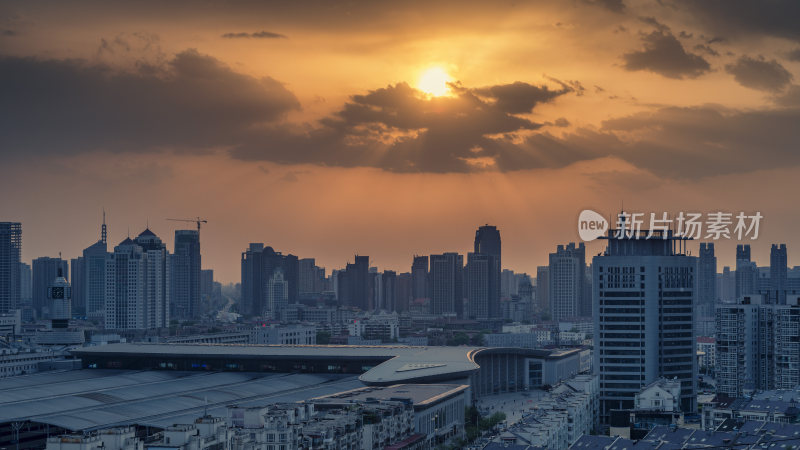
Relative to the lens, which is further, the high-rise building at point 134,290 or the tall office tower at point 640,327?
the high-rise building at point 134,290

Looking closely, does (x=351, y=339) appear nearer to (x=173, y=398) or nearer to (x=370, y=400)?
(x=173, y=398)

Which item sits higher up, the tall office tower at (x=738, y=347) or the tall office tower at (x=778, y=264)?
the tall office tower at (x=778, y=264)

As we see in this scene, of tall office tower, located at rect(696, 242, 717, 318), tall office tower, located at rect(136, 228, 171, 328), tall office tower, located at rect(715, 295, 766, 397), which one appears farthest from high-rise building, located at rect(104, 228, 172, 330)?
tall office tower, located at rect(715, 295, 766, 397)

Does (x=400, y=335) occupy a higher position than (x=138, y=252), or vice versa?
(x=138, y=252)

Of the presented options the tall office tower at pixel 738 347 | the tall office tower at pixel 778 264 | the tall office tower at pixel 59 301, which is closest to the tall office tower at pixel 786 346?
the tall office tower at pixel 738 347

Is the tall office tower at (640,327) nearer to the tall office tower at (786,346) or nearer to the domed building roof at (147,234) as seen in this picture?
the tall office tower at (786,346)

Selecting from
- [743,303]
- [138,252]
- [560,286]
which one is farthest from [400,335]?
[743,303]

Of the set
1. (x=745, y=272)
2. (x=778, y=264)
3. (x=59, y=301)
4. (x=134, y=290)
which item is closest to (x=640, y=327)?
(x=59, y=301)
